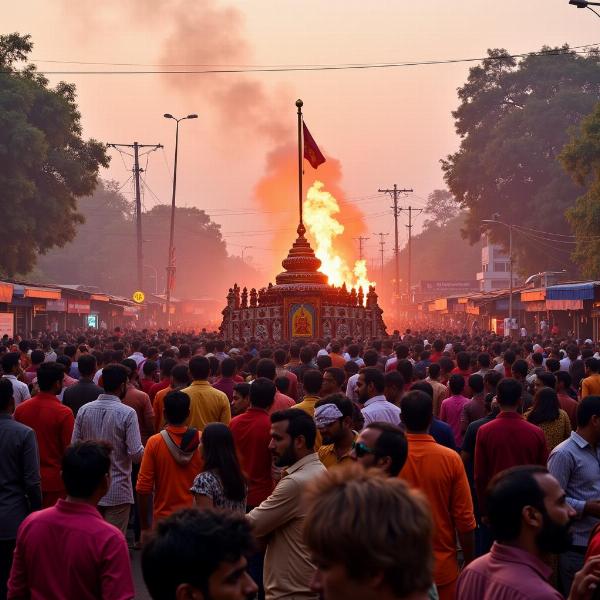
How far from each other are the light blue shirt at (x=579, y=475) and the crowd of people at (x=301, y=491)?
0.4 inches

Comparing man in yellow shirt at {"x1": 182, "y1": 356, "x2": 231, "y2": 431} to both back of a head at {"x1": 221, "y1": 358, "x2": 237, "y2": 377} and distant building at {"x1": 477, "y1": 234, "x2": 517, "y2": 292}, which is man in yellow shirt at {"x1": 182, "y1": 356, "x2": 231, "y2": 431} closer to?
back of a head at {"x1": 221, "y1": 358, "x2": 237, "y2": 377}

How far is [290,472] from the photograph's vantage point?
5.51 meters

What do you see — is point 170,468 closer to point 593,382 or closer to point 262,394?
point 262,394

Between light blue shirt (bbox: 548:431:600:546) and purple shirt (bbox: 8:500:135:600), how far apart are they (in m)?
3.14

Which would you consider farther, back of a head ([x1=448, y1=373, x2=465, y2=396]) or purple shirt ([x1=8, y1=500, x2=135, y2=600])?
back of a head ([x1=448, y1=373, x2=465, y2=396])

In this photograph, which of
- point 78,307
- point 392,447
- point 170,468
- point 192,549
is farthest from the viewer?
point 78,307

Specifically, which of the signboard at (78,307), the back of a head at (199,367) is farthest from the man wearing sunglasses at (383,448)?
the signboard at (78,307)

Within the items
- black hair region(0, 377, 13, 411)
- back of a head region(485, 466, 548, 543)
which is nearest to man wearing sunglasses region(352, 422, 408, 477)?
→ back of a head region(485, 466, 548, 543)

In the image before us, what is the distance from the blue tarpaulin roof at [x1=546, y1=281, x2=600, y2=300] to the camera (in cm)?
3572

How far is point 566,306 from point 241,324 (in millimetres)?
13445

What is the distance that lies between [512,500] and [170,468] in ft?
11.7

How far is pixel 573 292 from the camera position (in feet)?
122

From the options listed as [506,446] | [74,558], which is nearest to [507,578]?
[74,558]

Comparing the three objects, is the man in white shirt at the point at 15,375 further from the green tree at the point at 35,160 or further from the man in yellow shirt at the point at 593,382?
the green tree at the point at 35,160
